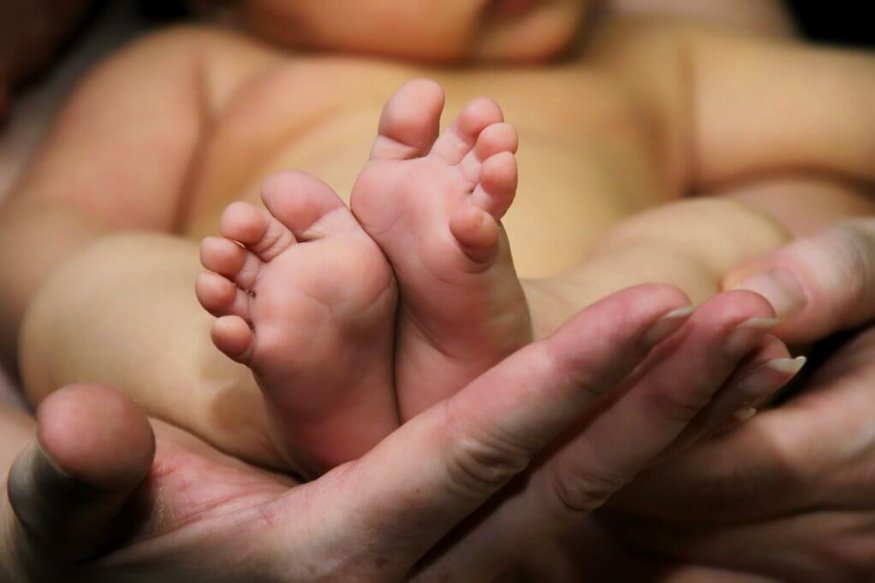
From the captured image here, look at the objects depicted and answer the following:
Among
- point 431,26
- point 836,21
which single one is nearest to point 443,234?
point 431,26

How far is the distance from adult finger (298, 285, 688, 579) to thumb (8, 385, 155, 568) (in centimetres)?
10

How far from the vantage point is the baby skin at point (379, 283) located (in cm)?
54

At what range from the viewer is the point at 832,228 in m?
0.77

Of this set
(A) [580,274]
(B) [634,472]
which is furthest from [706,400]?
(A) [580,274]

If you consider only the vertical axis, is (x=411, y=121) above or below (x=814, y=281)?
above

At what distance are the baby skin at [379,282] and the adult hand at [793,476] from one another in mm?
145

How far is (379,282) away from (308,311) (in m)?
0.04

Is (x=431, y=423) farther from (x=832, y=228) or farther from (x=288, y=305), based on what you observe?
(x=832, y=228)

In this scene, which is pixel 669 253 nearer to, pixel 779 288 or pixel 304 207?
pixel 779 288

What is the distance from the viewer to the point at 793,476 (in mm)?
645

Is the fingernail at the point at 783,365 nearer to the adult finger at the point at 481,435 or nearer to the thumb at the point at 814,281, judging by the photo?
the adult finger at the point at 481,435

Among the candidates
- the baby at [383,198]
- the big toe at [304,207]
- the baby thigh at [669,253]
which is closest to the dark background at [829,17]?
the baby at [383,198]

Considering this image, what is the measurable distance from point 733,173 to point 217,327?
0.71 metres

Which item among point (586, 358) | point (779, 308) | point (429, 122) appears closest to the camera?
point (586, 358)
